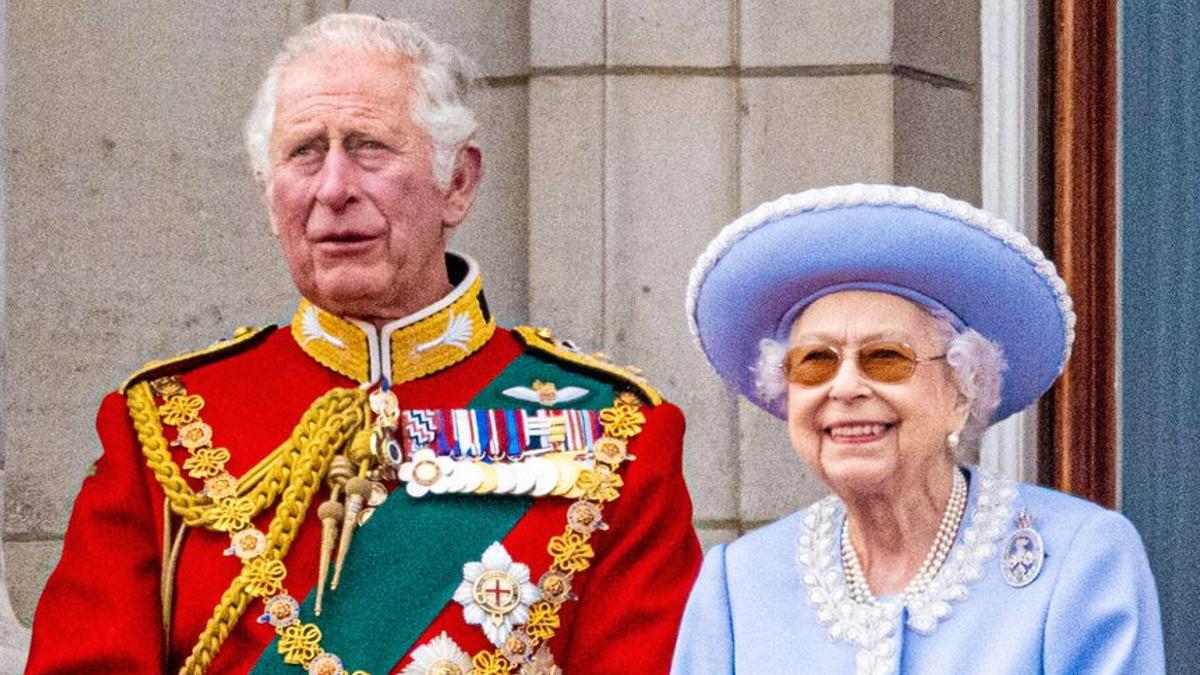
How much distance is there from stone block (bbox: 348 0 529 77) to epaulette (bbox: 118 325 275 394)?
1.75 meters

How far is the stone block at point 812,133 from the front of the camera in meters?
6.45

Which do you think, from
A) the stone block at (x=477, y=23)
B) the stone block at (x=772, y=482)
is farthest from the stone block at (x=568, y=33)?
the stone block at (x=772, y=482)

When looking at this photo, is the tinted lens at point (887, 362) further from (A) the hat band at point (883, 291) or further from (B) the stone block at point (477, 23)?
(B) the stone block at point (477, 23)


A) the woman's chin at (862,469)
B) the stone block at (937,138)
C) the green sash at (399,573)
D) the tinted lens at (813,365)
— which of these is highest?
the stone block at (937,138)

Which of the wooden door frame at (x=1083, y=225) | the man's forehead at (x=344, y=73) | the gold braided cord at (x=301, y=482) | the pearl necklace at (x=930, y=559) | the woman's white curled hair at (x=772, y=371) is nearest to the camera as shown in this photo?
the pearl necklace at (x=930, y=559)

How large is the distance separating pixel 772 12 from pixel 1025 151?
2.02ft

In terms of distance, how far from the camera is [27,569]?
6.60 m

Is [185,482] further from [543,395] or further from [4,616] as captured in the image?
[4,616]

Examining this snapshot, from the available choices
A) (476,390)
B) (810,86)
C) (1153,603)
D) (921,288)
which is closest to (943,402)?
(921,288)

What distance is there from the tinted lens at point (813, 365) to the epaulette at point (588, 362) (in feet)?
2.18

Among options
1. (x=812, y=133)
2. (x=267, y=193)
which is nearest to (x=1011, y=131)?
(x=812, y=133)

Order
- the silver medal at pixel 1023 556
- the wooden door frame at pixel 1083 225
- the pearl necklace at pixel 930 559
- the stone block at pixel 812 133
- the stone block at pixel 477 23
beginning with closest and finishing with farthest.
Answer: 1. the silver medal at pixel 1023 556
2. the pearl necklace at pixel 930 559
3. the wooden door frame at pixel 1083 225
4. the stone block at pixel 812 133
5. the stone block at pixel 477 23

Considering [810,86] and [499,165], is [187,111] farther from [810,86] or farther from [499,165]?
[810,86]

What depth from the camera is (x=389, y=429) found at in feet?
15.8
